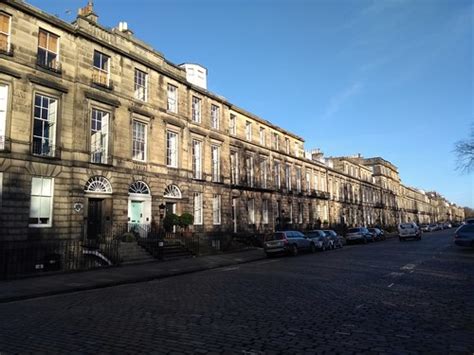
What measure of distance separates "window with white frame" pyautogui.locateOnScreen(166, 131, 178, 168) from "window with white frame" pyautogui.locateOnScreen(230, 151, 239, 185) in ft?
27.7

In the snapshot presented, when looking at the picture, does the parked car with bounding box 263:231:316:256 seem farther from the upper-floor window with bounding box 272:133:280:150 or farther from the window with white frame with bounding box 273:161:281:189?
the upper-floor window with bounding box 272:133:280:150

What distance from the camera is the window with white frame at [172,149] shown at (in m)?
27.7

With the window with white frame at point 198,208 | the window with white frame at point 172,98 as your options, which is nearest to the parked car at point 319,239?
the window with white frame at point 198,208

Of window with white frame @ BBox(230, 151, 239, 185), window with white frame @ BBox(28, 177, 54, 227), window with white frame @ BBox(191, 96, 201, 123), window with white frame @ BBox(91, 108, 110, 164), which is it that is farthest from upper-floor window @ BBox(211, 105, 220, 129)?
window with white frame @ BBox(28, 177, 54, 227)

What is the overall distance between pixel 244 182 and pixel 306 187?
1591 cm

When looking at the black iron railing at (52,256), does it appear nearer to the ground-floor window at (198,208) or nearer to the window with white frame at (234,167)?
the ground-floor window at (198,208)

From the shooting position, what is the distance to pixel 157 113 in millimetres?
26594

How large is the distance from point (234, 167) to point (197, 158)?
6226mm

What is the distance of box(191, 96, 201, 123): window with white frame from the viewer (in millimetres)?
30781

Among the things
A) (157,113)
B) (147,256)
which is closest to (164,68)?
(157,113)

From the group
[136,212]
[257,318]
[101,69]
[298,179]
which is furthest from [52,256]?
[298,179]

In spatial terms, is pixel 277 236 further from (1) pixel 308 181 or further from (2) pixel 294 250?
(1) pixel 308 181

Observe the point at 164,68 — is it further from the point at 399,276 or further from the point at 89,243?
the point at 399,276

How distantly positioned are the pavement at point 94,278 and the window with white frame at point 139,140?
7710 mm
